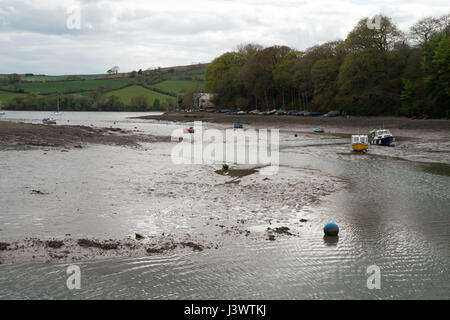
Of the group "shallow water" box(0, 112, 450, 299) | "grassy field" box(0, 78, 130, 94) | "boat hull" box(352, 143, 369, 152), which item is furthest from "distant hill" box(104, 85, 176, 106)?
"shallow water" box(0, 112, 450, 299)

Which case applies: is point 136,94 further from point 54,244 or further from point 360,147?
point 54,244

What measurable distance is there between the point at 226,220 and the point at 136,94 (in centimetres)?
16498

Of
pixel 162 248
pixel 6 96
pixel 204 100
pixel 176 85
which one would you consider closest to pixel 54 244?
pixel 162 248

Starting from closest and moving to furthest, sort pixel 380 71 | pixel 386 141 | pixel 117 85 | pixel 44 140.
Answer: pixel 44 140
pixel 386 141
pixel 380 71
pixel 117 85

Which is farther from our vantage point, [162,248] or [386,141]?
[386,141]

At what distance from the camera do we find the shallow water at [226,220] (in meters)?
9.31

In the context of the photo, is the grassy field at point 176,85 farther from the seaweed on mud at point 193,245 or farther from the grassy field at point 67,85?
the seaweed on mud at point 193,245

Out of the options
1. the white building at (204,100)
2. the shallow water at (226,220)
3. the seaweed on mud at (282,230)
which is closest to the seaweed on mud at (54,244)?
the shallow water at (226,220)

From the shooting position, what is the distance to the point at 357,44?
69.9 metres

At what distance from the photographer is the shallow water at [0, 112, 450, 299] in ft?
30.6

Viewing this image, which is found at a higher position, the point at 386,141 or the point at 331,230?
the point at 386,141

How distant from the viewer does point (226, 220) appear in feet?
47.6
